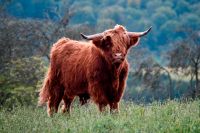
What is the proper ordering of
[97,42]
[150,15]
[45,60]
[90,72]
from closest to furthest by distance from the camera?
[97,42] → [90,72] → [45,60] → [150,15]

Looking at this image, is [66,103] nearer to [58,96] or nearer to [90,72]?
[58,96]

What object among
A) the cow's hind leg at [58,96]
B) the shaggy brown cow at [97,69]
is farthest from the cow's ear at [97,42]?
the cow's hind leg at [58,96]

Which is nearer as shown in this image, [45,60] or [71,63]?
[71,63]

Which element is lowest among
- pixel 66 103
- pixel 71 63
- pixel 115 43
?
pixel 66 103

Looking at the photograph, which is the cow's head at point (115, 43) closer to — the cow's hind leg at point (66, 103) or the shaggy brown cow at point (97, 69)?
the shaggy brown cow at point (97, 69)

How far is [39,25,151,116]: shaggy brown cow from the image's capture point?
10242 millimetres

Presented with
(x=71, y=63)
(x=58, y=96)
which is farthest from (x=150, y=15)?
(x=71, y=63)

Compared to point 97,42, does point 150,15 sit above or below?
above

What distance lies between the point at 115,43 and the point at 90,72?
88 cm

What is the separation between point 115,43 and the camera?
1006 cm

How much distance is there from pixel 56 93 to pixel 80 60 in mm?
1131

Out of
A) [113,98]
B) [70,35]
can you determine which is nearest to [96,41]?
[113,98]

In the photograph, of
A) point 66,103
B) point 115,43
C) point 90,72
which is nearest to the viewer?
point 115,43

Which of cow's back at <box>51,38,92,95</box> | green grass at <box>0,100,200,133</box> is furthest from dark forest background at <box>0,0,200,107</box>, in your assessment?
green grass at <box>0,100,200,133</box>
